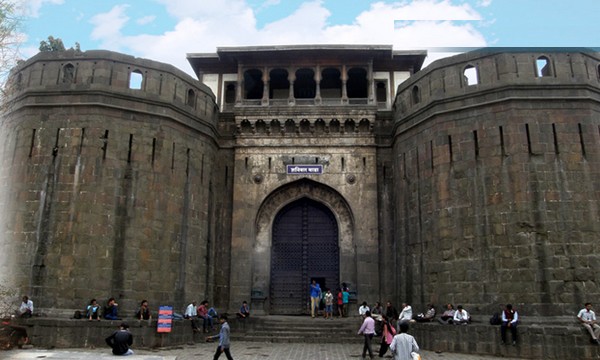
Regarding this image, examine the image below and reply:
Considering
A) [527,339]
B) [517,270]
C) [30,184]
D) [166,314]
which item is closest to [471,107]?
[517,270]

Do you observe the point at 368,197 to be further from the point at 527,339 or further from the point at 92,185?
the point at 92,185

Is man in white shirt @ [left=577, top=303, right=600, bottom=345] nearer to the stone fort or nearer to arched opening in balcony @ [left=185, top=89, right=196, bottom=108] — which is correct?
the stone fort

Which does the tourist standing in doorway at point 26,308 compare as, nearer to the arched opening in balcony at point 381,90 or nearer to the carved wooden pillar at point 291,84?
the carved wooden pillar at point 291,84

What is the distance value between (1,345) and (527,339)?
1489 cm

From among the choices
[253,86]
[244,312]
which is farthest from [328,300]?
[253,86]

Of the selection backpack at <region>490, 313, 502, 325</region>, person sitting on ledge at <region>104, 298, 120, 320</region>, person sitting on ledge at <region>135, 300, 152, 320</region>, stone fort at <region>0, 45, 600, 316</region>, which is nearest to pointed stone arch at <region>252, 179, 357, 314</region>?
stone fort at <region>0, 45, 600, 316</region>

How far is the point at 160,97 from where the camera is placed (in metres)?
19.3

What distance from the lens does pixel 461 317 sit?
617 inches

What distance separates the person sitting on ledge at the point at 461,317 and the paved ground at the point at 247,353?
1.32m

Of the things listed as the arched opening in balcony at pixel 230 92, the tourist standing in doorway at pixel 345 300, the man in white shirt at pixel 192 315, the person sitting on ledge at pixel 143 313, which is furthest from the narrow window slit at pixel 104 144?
the tourist standing in doorway at pixel 345 300

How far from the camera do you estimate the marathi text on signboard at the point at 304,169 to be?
22.3 metres

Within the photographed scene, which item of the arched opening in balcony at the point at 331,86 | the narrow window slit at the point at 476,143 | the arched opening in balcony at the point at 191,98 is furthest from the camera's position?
the arched opening in balcony at the point at 331,86

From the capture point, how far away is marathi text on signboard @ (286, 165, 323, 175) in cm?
2227

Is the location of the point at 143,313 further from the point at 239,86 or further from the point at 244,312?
the point at 239,86
